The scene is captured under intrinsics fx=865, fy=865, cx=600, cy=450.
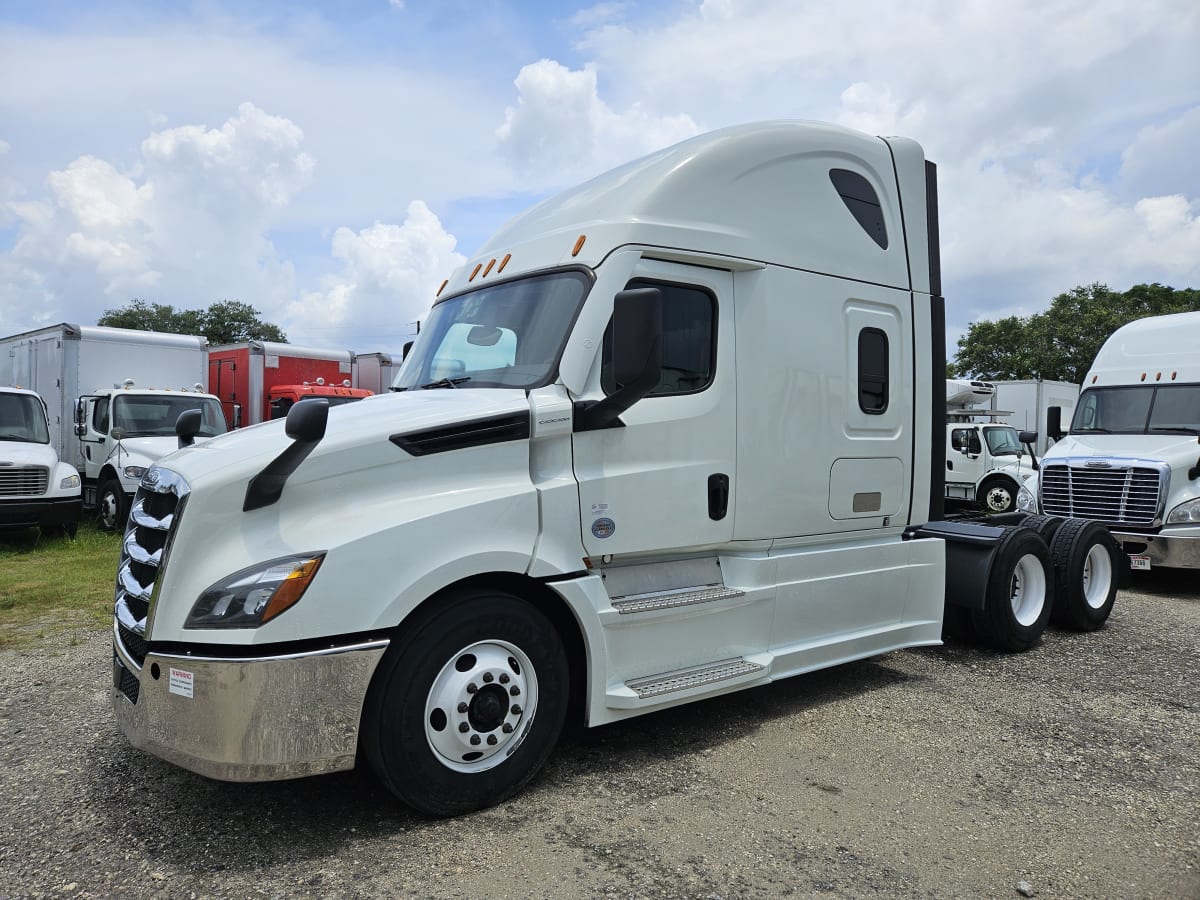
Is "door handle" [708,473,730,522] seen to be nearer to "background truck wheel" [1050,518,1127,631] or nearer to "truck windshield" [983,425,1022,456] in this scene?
"background truck wheel" [1050,518,1127,631]

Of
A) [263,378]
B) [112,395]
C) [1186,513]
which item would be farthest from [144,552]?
[263,378]

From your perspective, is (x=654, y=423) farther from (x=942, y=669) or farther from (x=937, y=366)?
(x=942, y=669)

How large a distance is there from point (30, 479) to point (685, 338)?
10.5 meters

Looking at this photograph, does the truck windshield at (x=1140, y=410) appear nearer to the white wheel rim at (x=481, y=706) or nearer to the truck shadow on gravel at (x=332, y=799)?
the truck shadow on gravel at (x=332, y=799)

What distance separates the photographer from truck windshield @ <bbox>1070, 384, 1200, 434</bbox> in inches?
393

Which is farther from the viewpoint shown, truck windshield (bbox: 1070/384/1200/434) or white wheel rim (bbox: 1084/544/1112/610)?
truck windshield (bbox: 1070/384/1200/434)

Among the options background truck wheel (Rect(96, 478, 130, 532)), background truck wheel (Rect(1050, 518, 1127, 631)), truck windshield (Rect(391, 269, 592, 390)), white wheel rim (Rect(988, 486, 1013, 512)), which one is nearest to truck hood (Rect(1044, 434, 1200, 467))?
background truck wheel (Rect(1050, 518, 1127, 631))

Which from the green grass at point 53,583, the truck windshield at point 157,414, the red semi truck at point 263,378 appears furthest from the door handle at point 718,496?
the red semi truck at point 263,378

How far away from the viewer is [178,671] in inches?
131

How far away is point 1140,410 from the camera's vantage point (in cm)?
1045

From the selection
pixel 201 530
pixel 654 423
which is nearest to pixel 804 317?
pixel 654 423

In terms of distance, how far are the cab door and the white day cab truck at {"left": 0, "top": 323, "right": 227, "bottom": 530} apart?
10387 mm

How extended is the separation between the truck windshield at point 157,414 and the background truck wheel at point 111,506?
0.84m

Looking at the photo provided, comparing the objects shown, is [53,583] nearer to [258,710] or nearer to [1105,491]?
[258,710]
